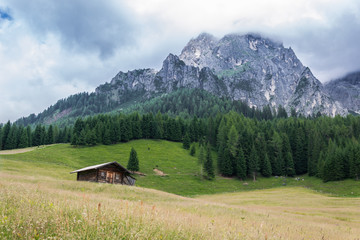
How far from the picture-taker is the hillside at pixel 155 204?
4.84m

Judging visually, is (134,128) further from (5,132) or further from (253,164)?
(253,164)

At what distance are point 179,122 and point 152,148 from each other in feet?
114

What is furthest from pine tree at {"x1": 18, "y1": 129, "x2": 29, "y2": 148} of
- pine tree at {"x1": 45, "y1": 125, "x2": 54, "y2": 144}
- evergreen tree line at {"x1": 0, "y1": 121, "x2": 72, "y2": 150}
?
pine tree at {"x1": 45, "y1": 125, "x2": 54, "y2": 144}

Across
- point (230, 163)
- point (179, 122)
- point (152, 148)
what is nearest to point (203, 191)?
point (230, 163)

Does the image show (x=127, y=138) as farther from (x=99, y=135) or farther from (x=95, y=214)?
(x=95, y=214)

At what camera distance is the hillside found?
4.84 metres

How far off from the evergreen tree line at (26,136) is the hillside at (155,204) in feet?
108

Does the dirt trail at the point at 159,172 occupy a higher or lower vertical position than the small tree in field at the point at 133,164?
lower

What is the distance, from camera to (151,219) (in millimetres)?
5551

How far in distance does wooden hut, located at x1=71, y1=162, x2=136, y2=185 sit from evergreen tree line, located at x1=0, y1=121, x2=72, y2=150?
7822cm

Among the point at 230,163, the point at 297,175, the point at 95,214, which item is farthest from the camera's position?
the point at 297,175

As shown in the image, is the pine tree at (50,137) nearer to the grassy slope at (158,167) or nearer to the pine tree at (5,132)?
the pine tree at (5,132)

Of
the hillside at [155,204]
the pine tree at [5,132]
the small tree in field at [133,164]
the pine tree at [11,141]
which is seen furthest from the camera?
the pine tree at [5,132]

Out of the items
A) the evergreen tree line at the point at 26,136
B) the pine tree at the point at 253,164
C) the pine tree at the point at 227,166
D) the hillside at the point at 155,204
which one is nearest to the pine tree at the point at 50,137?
the evergreen tree line at the point at 26,136
